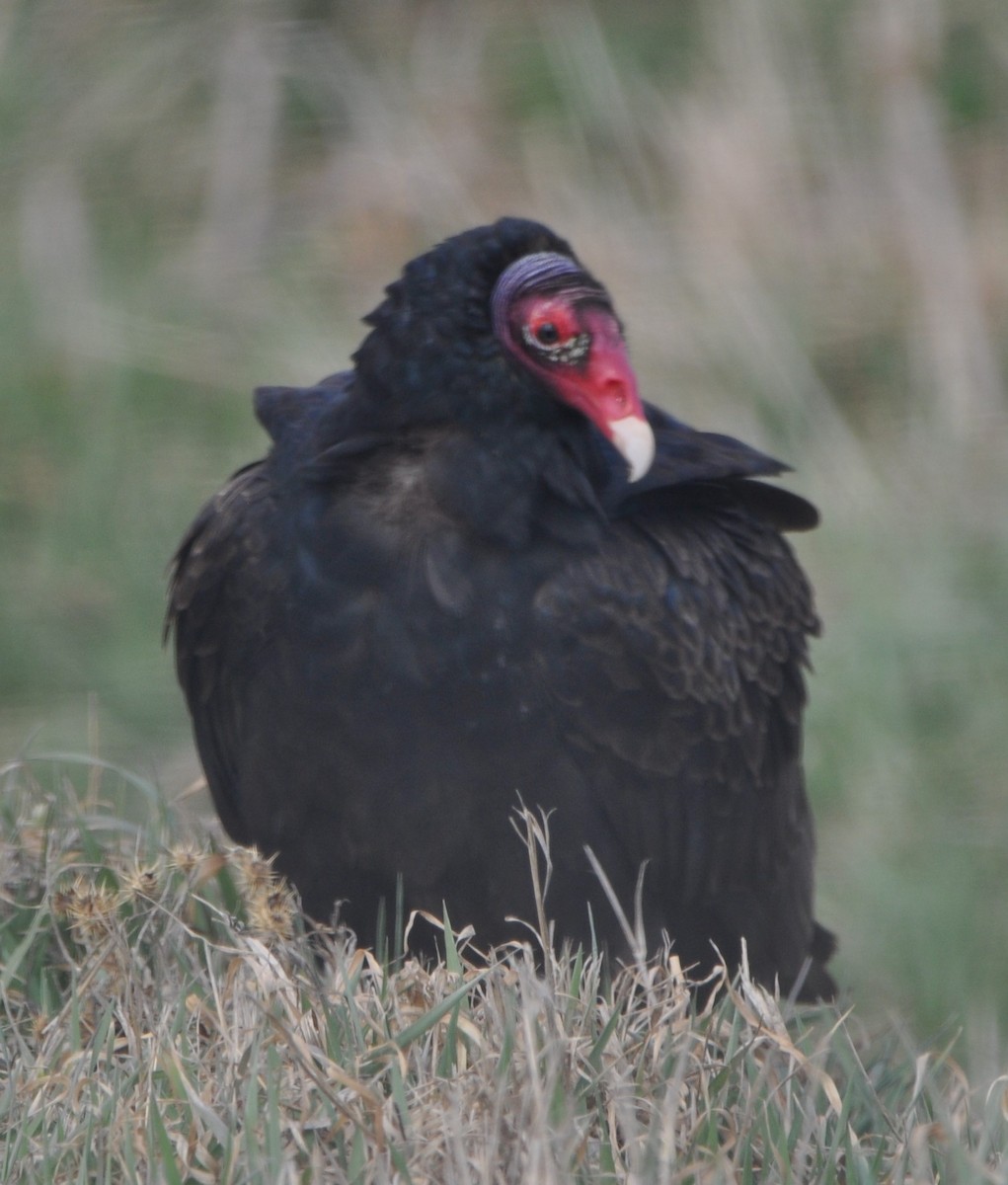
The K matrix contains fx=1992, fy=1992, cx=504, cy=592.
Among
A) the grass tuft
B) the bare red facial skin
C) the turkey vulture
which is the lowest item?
the grass tuft

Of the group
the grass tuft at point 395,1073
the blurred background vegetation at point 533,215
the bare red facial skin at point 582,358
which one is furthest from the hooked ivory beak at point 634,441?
the blurred background vegetation at point 533,215

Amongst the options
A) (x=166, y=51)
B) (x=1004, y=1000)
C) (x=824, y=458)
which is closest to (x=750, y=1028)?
(x=1004, y=1000)

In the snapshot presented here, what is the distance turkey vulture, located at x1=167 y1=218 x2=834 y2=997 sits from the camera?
2.97 m

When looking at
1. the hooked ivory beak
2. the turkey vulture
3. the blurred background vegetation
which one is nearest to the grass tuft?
the turkey vulture

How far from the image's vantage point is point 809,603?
349cm

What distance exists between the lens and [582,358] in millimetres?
2988

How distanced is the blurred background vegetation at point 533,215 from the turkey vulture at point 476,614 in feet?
8.10

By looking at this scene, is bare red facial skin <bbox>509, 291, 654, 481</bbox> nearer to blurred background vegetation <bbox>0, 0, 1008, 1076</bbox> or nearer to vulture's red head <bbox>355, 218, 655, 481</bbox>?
vulture's red head <bbox>355, 218, 655, 481</bbox>

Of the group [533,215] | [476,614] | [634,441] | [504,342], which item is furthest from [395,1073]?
[533,215]

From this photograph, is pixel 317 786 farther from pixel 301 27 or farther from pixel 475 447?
pixel 301 27

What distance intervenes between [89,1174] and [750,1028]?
80 cm

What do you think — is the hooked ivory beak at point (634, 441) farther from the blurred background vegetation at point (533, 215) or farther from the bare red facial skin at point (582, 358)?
the blurred background vegetation at point (533, 215)

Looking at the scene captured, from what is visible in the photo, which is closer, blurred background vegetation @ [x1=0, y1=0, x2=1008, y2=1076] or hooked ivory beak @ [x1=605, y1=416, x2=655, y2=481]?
hooked ivory beak @ [x1=605, y1=416, x2=655, y2=481]

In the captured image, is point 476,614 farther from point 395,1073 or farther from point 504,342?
Result: point 395,1073
